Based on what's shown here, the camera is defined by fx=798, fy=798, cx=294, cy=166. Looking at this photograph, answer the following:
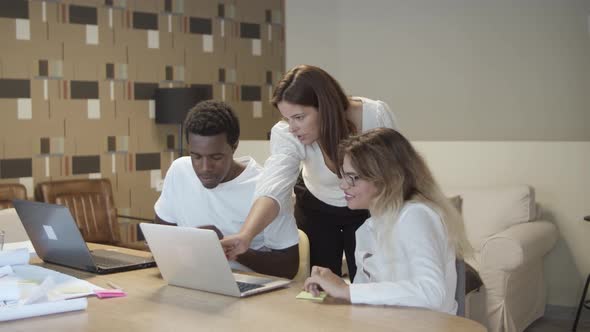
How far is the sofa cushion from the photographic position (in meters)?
4.64

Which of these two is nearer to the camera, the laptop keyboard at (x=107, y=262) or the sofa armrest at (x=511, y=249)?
the laptop keyboard at (x=107, y=262)

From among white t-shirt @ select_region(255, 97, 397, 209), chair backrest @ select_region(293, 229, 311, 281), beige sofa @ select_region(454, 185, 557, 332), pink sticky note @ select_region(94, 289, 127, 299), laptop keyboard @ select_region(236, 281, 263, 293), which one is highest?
white t-shirt @ select_region(255, 97, 397, 209)

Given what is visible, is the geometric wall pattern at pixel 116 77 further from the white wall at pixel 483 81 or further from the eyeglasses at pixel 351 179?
the eyeglasses at pixel 351 179

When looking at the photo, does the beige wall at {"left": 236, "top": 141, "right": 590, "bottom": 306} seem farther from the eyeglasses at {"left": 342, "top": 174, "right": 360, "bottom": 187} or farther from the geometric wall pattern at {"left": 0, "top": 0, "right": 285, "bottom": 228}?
the eyeglasses at {"left": 342, "top": 174, "right": 360, "bottom": 187}

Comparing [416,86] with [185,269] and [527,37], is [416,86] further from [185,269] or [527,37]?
[185,269]

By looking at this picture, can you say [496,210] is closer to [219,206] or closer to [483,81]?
[483,81]

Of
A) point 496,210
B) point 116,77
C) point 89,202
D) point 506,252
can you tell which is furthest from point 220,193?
point 116,77

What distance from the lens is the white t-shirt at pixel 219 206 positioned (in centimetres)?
286

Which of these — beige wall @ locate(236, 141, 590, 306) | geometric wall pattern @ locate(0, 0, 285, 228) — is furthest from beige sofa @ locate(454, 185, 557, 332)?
geometric wall pattern @ locate(0, 0, 285, 228)

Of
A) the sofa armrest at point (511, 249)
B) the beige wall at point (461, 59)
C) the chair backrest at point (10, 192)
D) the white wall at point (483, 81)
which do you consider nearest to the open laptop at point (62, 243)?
the sofa armrest at point (511, 249)

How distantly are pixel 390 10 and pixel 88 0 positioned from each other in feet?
A: 7.20

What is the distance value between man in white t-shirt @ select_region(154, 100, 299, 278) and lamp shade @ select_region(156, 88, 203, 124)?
2.64 metres

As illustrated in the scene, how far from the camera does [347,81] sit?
6148 mm

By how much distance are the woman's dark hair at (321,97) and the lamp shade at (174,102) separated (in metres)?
2.87
